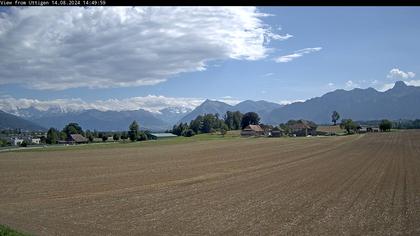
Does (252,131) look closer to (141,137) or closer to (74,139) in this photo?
(141,137)

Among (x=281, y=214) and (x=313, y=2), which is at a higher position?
(x=313, y=2)

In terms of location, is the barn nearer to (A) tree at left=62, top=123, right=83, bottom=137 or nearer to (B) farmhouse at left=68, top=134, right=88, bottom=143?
(B) farmhouse at left=68, top=134, right=88, bottom=143

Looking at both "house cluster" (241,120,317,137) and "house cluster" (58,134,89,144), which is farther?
"house cluster" (241,120,317,137)

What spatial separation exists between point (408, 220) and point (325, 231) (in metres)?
3.84

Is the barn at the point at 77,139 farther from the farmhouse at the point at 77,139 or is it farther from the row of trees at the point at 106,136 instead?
the row of trees at the point at 106,136

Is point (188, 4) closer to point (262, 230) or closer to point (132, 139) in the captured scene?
point (262, 230)

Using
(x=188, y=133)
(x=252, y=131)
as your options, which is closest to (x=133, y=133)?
(x=188, y=133)

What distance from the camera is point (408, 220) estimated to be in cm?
1642

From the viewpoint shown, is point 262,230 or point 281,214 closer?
point 262,230

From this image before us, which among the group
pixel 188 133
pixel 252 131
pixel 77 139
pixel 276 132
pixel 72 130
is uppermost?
pixel 72 130

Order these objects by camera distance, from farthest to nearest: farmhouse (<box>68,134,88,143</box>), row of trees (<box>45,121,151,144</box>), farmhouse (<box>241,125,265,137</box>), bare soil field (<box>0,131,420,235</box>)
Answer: farmhouse (<box>241,125,265,137</box>) < farmhouse (<box>68,134,88,143</box>) < row of trees (<box>45,121,151,144</box>) < bare soil field (<box>0,131,420,235</box>)

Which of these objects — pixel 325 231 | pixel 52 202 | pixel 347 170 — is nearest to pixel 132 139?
pixel 347 170

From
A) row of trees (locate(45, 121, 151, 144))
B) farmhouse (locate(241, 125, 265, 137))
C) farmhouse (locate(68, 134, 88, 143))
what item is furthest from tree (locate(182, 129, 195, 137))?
farmhouse (locate(68, 134, 88, 143))

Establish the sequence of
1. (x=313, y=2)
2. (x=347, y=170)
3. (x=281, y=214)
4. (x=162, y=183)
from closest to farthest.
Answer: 1. (x=313, y=2)
2. (x=281, y=214)
3. (x=162, y=183)
4. (x=347, y=170)
